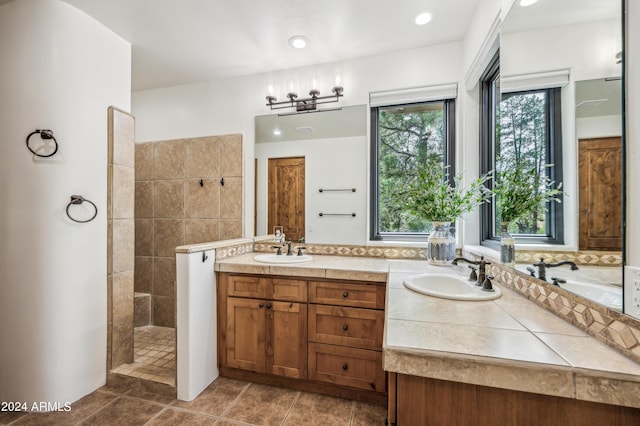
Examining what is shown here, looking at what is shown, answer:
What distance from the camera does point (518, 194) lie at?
1.22 meters

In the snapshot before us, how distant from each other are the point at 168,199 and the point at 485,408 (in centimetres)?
290

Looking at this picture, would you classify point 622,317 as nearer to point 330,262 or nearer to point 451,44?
point 330,262

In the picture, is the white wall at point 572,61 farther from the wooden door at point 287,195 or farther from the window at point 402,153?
the wooden door at point 287,195

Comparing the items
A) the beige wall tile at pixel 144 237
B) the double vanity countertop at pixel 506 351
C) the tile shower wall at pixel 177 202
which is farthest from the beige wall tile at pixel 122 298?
the double vanity countertop at pixel 506 351

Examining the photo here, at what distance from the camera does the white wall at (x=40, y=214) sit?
1.60 m

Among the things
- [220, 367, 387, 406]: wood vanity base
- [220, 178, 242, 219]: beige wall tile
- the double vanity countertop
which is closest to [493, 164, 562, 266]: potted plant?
the double vanity countertop

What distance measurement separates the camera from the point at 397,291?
126cm

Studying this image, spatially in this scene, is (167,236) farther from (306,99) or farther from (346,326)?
(346,326)

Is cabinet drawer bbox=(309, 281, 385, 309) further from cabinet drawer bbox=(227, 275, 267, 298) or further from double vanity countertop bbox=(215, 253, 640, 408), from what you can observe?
double vanity countertop bbox=(215, 253, 640, 408)

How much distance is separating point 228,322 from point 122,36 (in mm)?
2329

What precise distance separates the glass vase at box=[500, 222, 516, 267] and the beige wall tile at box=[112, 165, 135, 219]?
8.18ft

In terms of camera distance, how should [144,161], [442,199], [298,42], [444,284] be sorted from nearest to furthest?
[444,284]
[442,199]
[298,42]
[144,161]

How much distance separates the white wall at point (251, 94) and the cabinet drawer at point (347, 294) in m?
0.62

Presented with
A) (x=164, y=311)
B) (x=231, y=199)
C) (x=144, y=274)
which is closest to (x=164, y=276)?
(x=144, y=274)
